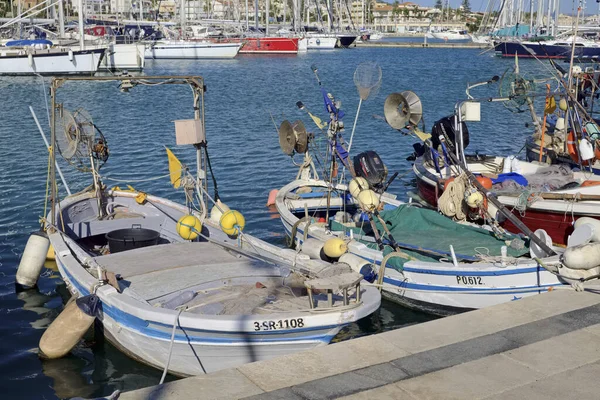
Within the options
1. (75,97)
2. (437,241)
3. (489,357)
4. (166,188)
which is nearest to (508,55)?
(75,97)

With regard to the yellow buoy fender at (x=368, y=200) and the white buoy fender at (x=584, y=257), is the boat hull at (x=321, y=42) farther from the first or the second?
the white buoy fender at (x=584, y=257)

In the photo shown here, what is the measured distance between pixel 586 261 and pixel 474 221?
415 centimetres

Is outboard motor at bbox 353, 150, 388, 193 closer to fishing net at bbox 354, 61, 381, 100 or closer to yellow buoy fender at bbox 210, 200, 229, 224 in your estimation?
fishing net at bbox 354, 61, 381, 100

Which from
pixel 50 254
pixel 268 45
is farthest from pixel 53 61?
pixel 50 254

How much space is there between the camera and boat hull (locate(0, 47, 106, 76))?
185 ft

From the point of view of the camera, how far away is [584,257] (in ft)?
34.6

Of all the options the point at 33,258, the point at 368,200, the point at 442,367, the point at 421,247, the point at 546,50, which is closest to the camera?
the point at 442,367

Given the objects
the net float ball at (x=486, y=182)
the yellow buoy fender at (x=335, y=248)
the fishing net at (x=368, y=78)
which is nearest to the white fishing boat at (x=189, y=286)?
the yellow buoy fender at (x=335, y=248)

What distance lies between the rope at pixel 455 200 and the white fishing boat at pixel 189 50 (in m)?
71.9

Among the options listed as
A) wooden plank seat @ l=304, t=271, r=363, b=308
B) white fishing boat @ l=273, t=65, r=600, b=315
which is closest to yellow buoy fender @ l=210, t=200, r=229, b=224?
white fishing boat @ l=273, t=65, r=600, b=315

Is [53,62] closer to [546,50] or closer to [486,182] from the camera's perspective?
[546,50]

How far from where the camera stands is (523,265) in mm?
11641

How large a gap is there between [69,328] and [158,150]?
1775 cm

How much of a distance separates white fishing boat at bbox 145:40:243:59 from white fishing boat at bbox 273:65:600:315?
7004 centimetres
